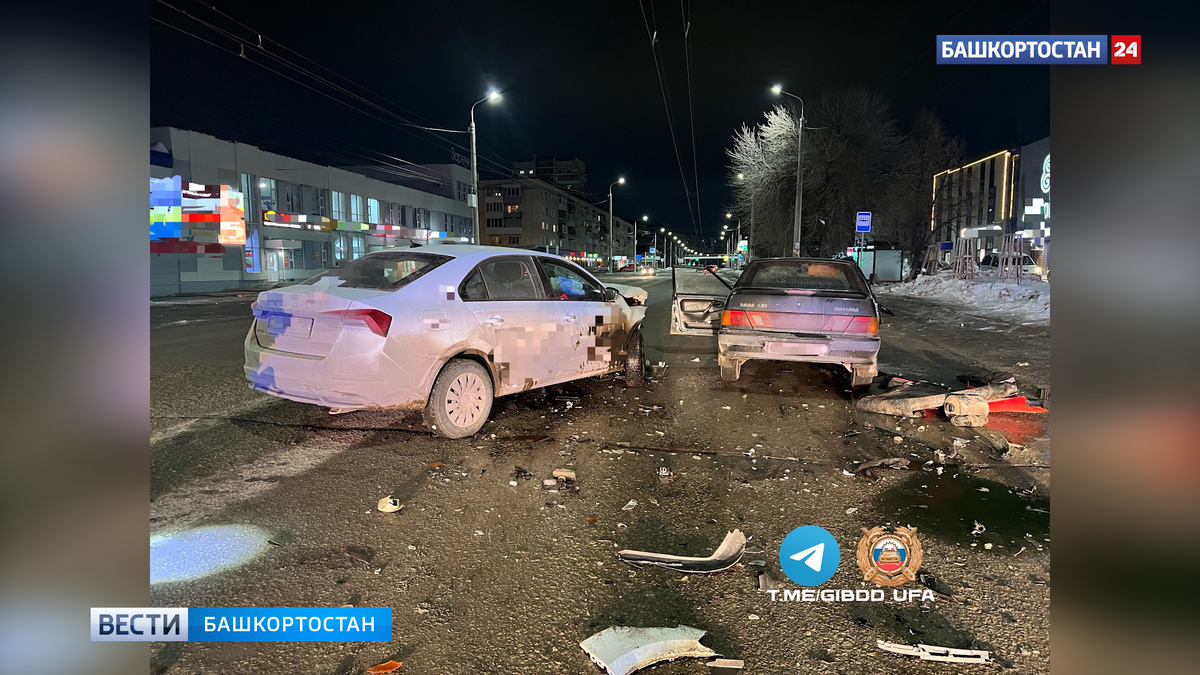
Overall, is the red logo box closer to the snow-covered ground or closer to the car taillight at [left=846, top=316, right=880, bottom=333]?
the car taillight at [left=846, top=316, right=880, bottom=333]

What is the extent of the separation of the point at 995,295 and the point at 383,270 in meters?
20.1

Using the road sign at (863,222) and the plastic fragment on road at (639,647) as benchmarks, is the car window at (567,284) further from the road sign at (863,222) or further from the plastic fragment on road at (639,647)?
the road sign at (863,222)

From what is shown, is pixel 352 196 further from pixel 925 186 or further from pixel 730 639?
pixel 730 639

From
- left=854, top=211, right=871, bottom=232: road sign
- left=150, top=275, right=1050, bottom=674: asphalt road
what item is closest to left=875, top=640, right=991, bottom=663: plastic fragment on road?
left=150, top=275, right=1050, bottom=674: asphalt road

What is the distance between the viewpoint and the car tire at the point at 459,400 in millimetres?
4812

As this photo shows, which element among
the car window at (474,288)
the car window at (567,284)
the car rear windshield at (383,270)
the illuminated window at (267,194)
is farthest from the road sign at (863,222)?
the illuminated window at (267,194)

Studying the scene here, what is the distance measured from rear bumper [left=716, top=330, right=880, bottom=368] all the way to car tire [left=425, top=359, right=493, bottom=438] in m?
3.11

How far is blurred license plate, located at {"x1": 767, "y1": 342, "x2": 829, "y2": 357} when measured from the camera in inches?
259

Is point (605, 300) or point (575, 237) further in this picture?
point (575, 237)

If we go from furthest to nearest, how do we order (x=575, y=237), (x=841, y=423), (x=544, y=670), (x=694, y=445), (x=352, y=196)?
(x=575, y=237)
(x=352, y=196)
(x=841, y=423)
(x=694, y=445)
(x=544, y=670)

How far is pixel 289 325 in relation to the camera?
459 cm

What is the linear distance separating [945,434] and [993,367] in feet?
14.1

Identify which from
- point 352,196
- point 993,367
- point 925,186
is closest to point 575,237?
point 352,196

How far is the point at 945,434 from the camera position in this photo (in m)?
5.36
